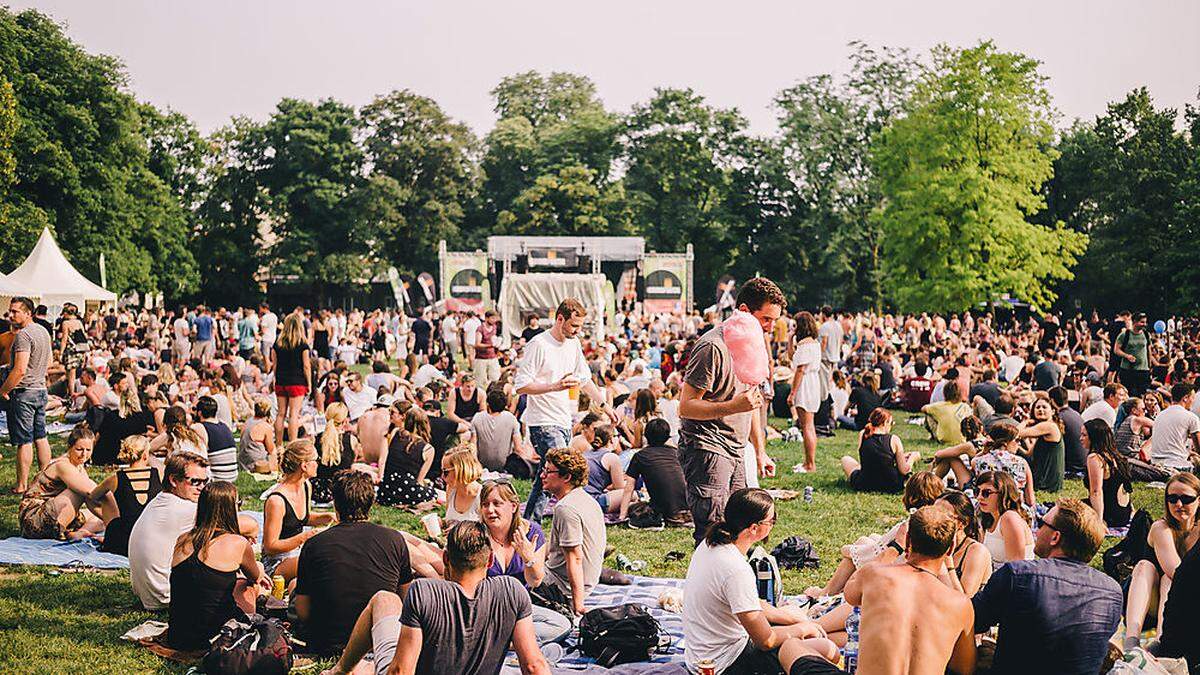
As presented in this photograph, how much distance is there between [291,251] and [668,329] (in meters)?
28.1

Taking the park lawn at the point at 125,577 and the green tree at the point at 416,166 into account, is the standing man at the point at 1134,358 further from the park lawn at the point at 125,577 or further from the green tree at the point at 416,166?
the green tree at the point at 416,166

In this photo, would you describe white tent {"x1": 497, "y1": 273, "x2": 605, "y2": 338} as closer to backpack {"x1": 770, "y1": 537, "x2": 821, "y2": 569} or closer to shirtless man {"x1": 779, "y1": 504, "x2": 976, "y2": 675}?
backpack {"x1": 770, "y1": 537, "x2": 821, "y2": 569}

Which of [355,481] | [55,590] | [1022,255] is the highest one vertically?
[1022,255]

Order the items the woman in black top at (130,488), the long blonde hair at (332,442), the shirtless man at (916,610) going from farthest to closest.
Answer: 1. the long blonde hair at (332,442)
2. the woman in black top at (130,488)
3. the shirtless man at (916,610)

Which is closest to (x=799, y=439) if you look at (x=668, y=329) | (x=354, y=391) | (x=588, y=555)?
(x=354, y=391)

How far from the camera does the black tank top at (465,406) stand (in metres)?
13.4

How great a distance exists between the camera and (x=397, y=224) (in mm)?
51906

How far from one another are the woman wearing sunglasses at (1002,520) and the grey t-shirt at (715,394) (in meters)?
1.60

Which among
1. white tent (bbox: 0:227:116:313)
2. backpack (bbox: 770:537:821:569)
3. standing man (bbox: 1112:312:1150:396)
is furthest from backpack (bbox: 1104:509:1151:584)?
white tent (bbox: 0:227:116:313)

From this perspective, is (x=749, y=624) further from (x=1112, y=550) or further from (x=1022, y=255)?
(x=1022, y=255)

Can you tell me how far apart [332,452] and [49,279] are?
18817mm

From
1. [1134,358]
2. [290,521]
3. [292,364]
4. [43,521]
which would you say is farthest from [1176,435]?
[43,521]

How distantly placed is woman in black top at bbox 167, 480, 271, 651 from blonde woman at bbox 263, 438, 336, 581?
74cm

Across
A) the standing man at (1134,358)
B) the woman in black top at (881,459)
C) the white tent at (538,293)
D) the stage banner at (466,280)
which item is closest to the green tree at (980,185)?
the white tent at (538,293)
